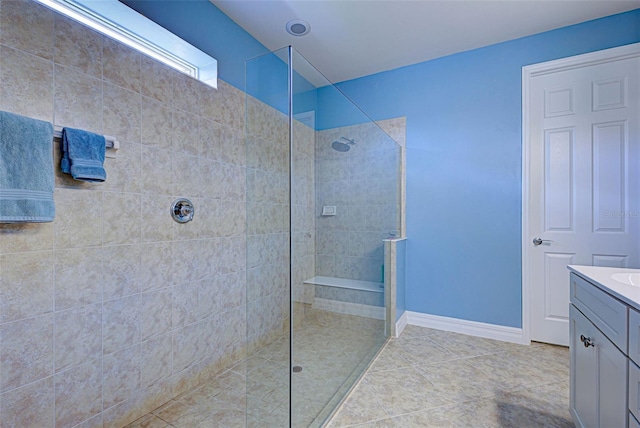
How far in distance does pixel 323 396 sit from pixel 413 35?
9.12 feet

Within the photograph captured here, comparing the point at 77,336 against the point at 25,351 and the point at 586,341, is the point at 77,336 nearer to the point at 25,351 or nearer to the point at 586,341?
the point at 25,351

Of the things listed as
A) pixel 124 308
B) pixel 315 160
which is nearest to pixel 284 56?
pixel 315 160

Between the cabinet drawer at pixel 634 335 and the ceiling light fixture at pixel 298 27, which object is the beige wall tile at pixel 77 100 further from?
the cabinet drawer at pixel 634 335

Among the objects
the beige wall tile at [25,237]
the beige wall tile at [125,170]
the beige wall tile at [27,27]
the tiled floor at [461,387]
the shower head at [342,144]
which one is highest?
the beige wall tile at [27,27]

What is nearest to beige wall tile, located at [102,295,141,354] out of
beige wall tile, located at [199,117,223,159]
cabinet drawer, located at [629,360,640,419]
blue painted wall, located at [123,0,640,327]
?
beige wall tile, located at [199,117,223,159]

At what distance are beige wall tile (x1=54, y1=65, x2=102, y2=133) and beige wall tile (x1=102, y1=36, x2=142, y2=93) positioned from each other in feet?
0.26

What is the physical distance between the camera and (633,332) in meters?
0.87

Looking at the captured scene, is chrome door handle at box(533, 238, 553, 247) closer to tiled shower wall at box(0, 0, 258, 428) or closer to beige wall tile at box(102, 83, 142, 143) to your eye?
tiled shower wall at box(0, 0, 258, 428)

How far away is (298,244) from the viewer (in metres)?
1.33

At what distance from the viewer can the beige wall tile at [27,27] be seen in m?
1.07

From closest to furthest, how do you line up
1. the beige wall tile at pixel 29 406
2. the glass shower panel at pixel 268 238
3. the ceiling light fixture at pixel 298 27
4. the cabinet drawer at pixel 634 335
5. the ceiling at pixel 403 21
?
the cabinet drawer at pixel 634 335 < the beige wall tile at pixel 29 406 < the glass shower panel at pixel 268 238 < the ceiling at pixel 403 21 < the ceiling light fixture at pixel 298 27

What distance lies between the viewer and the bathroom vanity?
2.91 feet

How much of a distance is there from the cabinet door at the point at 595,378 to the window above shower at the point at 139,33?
95.5 inches

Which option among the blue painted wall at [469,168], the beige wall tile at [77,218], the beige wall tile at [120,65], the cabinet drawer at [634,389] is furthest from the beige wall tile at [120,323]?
the blue painted wall at [469,168]
